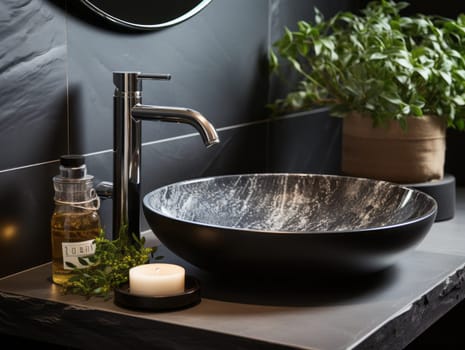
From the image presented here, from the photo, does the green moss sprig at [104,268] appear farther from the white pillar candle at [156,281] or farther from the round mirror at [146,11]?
the round mirror at [146,11]

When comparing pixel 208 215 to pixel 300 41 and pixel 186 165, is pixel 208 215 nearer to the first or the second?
pixel 186 165

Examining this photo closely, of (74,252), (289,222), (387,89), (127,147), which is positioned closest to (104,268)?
(74,252)

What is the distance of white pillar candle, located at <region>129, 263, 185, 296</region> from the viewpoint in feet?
4.30

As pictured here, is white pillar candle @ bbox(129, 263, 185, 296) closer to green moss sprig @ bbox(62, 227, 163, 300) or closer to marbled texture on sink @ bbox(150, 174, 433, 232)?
green moss sprig @ bbox(62, 227, 163, 300)

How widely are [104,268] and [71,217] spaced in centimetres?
10

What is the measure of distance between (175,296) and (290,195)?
0.54m

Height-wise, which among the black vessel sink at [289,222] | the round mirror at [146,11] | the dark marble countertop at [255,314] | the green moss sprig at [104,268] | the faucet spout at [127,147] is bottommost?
the dark marble countertop at [255,314]

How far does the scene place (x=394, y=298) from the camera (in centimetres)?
139

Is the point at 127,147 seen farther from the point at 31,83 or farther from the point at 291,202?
the point at 291,202

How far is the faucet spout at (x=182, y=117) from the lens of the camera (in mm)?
1400

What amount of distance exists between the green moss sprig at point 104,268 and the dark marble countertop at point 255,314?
2cm

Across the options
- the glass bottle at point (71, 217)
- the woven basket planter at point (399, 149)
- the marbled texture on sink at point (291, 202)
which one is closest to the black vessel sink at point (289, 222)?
the marbled texture on sink at point (291, 202)

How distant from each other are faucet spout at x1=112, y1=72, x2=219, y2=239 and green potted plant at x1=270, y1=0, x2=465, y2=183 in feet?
2.16

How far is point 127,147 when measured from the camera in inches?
59.5
